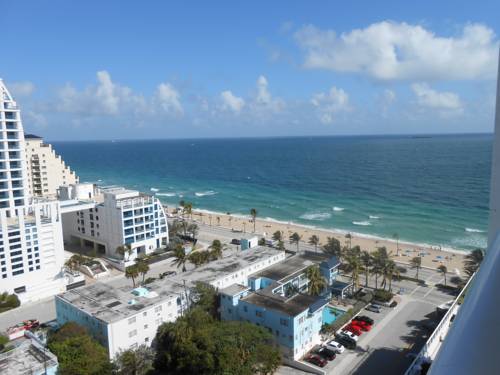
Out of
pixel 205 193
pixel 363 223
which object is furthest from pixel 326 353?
pixel 205 193

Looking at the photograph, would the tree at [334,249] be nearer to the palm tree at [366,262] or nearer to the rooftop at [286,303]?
the palm tree at [366,262]

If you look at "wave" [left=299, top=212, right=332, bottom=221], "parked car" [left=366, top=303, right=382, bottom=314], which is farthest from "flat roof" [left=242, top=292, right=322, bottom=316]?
"wave" [left=299, top=212, right=332, bottom=221]

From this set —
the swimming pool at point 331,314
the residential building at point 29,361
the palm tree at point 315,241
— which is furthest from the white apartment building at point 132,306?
the palm tree at point 315,241

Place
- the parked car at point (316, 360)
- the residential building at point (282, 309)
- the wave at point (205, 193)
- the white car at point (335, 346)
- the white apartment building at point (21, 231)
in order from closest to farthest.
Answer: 1. the parked car at point (316, 360)
2. the residential building at point (282, 309)
3. the white car at point (335, 346)
4. the white apartment building at point (21, 231)
5. the wave at point (205, 193)

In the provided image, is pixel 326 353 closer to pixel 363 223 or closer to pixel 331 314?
pixel 331 314

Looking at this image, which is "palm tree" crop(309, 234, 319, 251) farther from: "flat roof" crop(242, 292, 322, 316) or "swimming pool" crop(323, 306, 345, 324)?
"flat roof" crop(242, 292, 322, 316)

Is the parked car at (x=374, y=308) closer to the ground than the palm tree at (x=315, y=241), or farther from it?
closer to the ground
